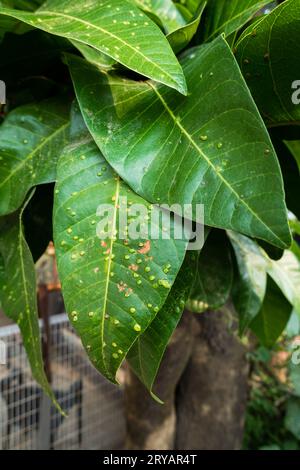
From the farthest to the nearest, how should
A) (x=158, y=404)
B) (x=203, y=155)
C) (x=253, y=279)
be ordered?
(x=158, y=404)
(x=253, y=279)
(x=203, y=155)

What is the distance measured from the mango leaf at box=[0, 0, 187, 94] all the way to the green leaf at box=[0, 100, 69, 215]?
103 mm

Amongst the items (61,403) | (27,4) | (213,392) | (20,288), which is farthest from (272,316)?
(61,403)

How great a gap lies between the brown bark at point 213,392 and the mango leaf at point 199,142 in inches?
37.5

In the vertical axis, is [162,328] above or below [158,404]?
above

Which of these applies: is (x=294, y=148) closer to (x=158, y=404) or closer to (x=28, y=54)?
(x=28, y=54)

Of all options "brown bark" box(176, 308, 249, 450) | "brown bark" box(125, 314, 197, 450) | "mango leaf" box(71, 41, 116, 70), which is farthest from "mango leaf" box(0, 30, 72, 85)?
"brown bark" box(176, 308, 249, 450)

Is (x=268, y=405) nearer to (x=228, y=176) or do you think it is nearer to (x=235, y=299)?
(x=235, y=299)

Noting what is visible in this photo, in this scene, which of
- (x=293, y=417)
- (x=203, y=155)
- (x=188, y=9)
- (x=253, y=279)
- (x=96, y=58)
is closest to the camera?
(x=203, y=155)

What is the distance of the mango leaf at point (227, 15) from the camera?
0.39 meters

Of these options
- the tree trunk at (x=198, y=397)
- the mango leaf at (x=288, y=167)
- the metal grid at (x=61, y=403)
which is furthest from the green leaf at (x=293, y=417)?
the mango leaf at (x=288, y=167)

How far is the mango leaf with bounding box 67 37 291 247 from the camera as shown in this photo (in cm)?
28

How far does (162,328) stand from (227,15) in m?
0.30

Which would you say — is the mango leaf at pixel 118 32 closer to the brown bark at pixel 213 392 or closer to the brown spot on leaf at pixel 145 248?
the brown spot on leaf at pixel 145 248

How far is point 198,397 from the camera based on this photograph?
1.34 m
